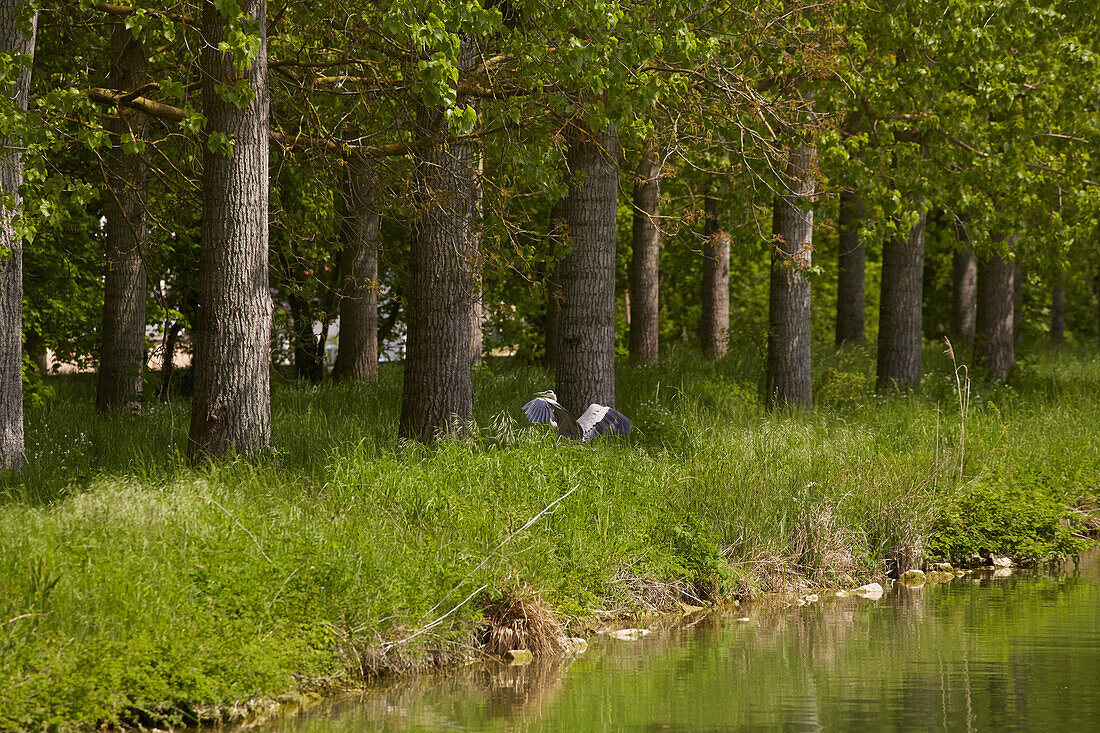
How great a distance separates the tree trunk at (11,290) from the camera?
10.2 meters

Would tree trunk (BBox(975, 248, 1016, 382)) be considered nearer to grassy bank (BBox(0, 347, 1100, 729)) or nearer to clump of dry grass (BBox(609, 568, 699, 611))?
grassy bank (BBox(0, 347, 1100, 729))

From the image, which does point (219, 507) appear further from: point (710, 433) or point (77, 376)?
point (77, 376)

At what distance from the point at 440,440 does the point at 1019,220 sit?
10124mm

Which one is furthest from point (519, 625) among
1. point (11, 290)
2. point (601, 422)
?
point (11, 290)

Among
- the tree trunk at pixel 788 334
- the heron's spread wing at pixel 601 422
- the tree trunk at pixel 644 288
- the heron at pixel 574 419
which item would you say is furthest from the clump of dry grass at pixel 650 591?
the tree trunk at pixel 644 288

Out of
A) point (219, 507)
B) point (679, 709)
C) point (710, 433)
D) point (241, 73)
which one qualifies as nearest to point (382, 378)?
point (710, 433)

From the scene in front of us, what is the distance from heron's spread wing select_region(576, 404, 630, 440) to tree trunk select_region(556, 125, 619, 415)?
442 mm

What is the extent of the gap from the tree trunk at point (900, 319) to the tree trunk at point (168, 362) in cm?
1085

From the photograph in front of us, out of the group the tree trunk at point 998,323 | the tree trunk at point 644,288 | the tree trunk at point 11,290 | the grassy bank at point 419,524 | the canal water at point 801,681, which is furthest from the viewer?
the tree trunk at point 644,288

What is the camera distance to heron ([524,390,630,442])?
11992mm

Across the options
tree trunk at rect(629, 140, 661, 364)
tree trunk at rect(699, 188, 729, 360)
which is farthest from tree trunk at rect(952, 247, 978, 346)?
tree trunk at rect(629, 140, 661, 364)

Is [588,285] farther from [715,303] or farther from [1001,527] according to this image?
[715,303]

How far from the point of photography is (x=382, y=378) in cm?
1975

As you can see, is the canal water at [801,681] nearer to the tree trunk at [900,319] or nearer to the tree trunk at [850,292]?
the tree trunk at [900,319]
